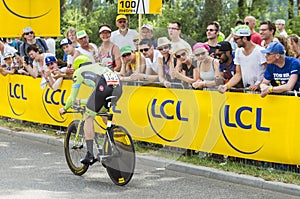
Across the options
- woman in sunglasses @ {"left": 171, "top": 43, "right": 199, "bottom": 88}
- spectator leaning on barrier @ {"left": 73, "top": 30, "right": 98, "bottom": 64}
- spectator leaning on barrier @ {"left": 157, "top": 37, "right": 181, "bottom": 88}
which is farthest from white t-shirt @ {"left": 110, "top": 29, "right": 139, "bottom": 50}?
woman in sunglasses @ {"left": 171, "top": 43, "right": 199, "bottom": 88}

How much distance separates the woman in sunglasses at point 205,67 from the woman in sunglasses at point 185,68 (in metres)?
0.12

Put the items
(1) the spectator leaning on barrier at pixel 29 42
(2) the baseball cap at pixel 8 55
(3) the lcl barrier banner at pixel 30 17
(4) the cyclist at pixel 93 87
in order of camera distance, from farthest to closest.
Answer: (3) the lcl barrier banner at pixel 30 17
(1) the spectator leaning on barrier at pixel 29 42
(2) the baseball cap at pixel 8 55
(4) the cyclist at pixel 93 87

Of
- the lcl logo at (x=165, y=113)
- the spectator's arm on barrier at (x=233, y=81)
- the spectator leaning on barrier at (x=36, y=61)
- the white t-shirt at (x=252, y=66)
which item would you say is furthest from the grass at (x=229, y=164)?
the spectator leaning on barrier at (x=36, y=61)

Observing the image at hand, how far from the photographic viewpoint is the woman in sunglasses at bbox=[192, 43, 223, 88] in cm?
1095

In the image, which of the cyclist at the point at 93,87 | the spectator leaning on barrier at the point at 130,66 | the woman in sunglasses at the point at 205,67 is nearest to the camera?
the cyclist at the point at 93,87

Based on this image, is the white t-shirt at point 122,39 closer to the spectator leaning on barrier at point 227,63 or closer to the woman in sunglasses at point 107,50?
the woman in sunglasses at point 107,50

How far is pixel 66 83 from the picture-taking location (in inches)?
533

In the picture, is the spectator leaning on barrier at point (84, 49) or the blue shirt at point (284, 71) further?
the spectator leaning on barrier at point (84, 49)

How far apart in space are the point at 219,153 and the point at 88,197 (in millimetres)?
2501

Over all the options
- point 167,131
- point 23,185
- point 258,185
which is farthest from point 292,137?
point 23,185

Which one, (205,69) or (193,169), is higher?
(205,69)

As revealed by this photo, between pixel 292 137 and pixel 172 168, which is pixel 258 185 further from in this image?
pixel 172 168

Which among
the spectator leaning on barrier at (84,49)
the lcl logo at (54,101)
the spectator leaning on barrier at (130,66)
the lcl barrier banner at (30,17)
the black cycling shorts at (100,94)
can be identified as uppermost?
the lcl barrier banner at (30,17)

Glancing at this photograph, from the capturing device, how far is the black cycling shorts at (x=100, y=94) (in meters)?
9.71
